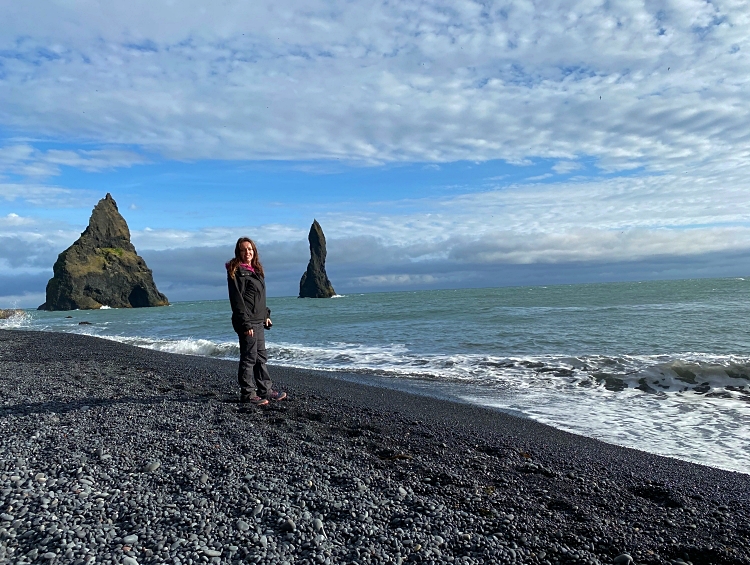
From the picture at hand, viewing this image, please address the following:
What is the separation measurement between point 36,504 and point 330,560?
2.37 m

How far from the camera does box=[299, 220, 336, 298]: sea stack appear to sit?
122812 mm

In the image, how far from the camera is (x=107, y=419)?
6.45 metres

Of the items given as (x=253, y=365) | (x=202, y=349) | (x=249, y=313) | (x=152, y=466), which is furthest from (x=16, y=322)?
(x=152, y=466)

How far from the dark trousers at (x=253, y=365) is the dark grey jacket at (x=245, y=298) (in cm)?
17

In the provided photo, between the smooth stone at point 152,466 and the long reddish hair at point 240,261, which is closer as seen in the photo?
the smooth stone at point 152,466

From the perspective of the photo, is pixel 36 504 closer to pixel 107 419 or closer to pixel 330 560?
pixel 330 560

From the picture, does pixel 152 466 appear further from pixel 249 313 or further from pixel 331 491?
pixel 249 313

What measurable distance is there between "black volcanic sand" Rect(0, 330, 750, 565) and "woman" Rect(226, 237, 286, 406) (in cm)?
54

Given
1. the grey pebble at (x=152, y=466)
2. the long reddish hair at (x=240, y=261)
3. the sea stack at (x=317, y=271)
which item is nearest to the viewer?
the grey pebble at (x=152, y=466)

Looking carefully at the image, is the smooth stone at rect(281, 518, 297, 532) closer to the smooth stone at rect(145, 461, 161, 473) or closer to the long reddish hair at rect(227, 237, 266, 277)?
the smooth stone at rect(145, 461, 161, 473)

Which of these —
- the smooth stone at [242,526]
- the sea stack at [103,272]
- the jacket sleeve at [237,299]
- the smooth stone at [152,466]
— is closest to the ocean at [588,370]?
the jacket sleeve at [237,299]

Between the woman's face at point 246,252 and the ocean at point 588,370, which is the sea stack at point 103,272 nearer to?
the ocean at point 588,370

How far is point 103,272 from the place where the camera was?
10331 centimetres

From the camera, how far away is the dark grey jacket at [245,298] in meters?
7.52
